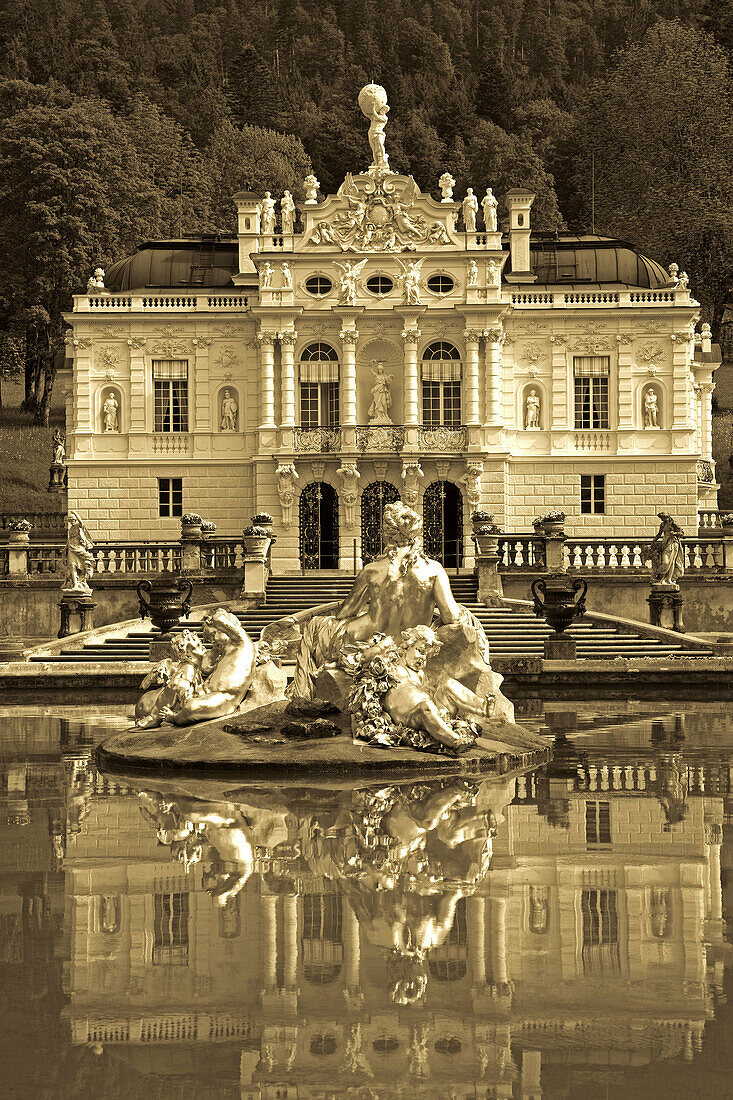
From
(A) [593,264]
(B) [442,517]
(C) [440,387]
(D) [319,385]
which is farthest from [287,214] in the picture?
(B) [442,517]

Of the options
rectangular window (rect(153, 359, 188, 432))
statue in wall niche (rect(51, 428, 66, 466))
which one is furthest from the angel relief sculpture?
statue in wall niche (rect(51, 428, 66, 466))

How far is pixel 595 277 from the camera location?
42.1 m

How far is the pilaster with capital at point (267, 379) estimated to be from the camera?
1581 inches

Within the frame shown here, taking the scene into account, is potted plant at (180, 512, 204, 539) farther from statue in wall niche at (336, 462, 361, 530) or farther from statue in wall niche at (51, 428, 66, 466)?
statue in wall niche at (51, 428, 66, 466)

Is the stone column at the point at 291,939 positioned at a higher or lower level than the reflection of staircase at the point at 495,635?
lower

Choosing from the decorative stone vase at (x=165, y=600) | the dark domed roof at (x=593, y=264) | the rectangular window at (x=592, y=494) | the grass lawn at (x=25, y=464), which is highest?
the dark domed roof at (x=593, y=264)

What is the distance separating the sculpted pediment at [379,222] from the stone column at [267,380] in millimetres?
2706

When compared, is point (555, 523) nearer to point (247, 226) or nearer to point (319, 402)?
point (319, 402)

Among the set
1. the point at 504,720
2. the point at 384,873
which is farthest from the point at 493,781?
the point at 384,873

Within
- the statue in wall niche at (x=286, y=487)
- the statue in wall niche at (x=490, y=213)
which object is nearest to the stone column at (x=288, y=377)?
the statue in wall niche at (x=286, y=487)

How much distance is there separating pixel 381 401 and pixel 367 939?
33224 mm

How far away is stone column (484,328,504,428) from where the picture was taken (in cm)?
4009

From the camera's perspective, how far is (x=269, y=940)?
7.81 metres

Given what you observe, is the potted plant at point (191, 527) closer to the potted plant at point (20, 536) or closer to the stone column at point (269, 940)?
the potted plant at point (20, 536)
